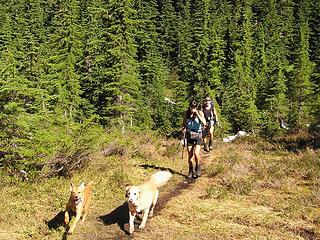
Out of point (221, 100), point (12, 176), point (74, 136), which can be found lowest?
point (221, 100)

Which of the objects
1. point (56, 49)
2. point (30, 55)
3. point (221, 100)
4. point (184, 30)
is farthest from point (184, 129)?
point (184, 30)

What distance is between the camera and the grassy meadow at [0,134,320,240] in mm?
8602

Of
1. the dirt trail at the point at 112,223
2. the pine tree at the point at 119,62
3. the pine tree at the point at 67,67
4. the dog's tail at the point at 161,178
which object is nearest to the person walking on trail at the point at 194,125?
the dog's tail at the point at 161,178

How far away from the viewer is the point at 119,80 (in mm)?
29094

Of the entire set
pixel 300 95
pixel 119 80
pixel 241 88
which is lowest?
pixel 300 95

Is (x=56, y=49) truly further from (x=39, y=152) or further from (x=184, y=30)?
(x=184, y=30)

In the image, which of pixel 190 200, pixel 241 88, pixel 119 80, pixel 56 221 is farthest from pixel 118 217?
pixel 241 88

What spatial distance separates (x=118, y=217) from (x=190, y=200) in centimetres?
210

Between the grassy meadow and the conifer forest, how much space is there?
1363 mm

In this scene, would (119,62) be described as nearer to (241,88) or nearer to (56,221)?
(56,221)

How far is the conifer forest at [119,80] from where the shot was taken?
12312 mm

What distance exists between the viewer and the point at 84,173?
42.5 ft

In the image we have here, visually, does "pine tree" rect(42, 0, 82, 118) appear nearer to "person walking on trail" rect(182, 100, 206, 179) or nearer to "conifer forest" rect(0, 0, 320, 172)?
"conifer forest" rect(0, 0, 320, 172)

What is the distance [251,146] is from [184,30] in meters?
77.8
